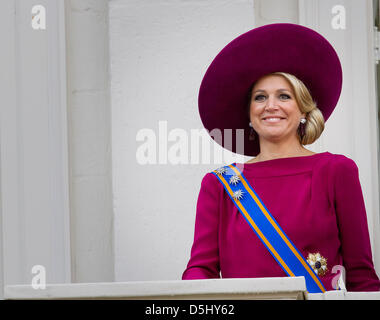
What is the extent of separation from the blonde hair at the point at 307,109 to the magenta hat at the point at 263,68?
1.9 inches

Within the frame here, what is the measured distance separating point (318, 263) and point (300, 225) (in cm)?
10

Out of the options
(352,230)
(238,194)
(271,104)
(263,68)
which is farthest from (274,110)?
(352,230)

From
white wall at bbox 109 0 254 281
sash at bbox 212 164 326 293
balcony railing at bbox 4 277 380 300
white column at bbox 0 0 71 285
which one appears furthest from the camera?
white wall at bbox 109 0 254 281

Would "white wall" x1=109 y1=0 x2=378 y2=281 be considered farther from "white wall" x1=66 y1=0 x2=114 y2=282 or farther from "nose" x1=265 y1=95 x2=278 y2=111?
"nose" x1=265 y1=95 x2=278 y2=111

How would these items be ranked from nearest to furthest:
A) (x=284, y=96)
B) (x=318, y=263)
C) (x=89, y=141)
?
1. (x=318, y=263)
2. (x=284, y=96)
3. (x=89, y=141)

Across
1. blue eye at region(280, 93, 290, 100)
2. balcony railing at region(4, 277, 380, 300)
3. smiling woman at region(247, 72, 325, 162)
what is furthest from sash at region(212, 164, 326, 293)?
balcony railing at region(4, 277, 380, 300)

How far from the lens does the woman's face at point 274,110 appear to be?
164cm

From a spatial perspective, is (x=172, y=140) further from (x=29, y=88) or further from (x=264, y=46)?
(x=264, y=46)

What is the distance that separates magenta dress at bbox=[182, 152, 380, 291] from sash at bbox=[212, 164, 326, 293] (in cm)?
1

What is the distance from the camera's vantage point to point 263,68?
1.69 metres

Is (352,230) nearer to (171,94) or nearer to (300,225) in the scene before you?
(300,225)

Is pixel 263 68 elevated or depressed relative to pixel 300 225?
elevated

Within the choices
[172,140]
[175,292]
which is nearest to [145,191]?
[172,140]

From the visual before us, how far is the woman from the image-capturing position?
156 centimetres
